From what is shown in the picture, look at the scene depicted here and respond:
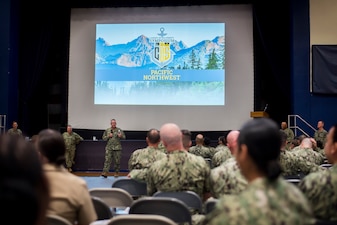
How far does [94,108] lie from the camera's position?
11.2 metres

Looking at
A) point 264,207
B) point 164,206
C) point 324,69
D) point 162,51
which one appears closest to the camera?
point 264,207

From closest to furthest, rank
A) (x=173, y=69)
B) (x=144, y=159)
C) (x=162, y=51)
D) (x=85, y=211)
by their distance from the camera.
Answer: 1. (x=85, y=211)
2. (x=144, y=159)
3. (x=173, y=69)
4. (x=162, y=51)

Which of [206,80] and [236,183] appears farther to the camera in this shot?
[206,80]

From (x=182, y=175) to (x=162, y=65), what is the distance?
26.4ft

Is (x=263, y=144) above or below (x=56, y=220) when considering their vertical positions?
above

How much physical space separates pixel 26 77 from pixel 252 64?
22.4 feet

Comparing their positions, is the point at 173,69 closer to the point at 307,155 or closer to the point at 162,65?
the point at 162,65

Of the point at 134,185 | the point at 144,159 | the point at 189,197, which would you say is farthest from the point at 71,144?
the point at 189,197

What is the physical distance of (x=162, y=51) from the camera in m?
10.8

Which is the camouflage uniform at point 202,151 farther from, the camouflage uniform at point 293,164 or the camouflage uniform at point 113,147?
the camouflage uniform at point 113,147

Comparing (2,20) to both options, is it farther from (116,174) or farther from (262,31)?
(262,31)

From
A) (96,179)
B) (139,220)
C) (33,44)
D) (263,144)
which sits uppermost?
(33,44)

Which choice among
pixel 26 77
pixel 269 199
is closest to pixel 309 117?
pixel 26 77

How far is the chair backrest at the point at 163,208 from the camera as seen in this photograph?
2232 mm
